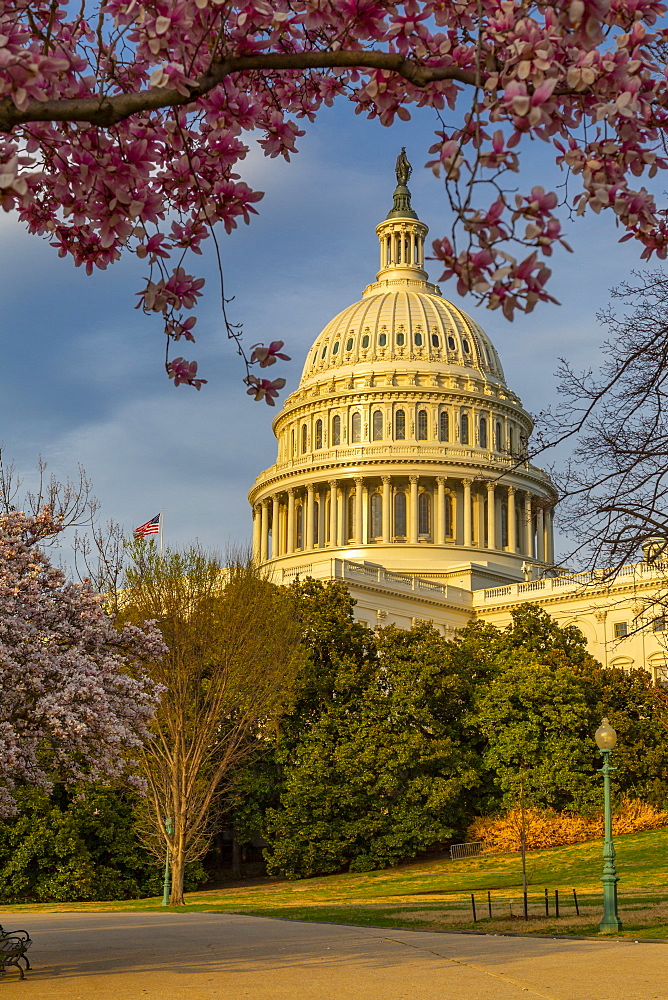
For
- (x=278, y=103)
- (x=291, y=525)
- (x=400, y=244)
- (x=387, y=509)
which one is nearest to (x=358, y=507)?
(x=387, y=509)

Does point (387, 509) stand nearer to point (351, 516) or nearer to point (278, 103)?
point (351, 516)

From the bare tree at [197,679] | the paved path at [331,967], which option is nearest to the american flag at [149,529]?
the bare tree at [197,679]

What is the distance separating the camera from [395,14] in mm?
6934

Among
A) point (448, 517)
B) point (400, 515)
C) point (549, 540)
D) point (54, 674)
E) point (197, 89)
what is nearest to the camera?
point (197, 89)

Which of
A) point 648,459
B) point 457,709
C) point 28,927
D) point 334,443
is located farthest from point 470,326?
point 648,459

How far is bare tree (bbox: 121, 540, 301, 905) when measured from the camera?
4225cm

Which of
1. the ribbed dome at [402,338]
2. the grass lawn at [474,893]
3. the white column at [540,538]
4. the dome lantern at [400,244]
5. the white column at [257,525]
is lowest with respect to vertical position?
the grass lawn at [474,893]

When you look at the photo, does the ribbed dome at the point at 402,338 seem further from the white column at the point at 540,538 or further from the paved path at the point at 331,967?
the paved path at the point at 331,967

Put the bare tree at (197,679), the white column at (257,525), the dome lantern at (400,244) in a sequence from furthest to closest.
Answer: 1. the dome lantern at (400,244)
2. the white column at (257,525)
3. the bare tree at (197,679)

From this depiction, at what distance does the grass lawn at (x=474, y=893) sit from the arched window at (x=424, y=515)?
51.7 metres

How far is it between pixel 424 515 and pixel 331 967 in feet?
275

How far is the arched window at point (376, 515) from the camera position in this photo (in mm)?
100625

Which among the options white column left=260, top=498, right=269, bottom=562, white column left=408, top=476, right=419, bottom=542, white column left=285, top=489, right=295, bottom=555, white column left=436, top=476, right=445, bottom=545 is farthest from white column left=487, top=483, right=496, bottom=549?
white column left=260, top=498, right=269, bottom=562

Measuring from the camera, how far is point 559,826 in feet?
161
